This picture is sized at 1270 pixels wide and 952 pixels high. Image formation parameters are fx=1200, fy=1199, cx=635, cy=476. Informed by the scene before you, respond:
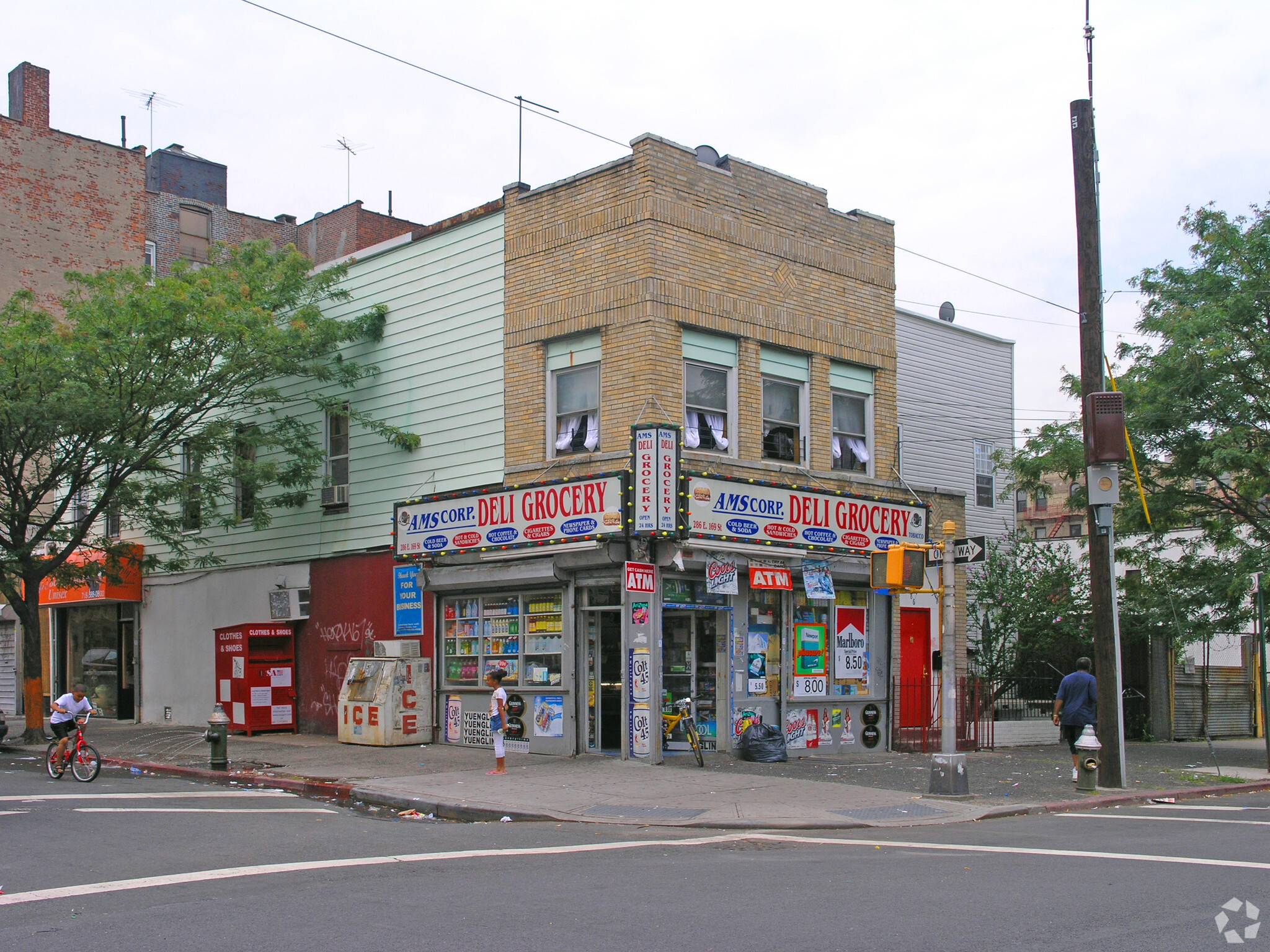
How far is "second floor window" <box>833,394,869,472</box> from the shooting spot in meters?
19.6

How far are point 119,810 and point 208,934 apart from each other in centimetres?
643

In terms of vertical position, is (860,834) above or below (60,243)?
below

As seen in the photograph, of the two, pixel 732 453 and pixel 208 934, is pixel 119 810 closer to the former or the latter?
pixel 208 934

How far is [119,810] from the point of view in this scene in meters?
12.2

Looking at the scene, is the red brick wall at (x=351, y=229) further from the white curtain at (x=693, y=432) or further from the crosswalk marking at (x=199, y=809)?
the crosswalk marking at (x=199, y=809)

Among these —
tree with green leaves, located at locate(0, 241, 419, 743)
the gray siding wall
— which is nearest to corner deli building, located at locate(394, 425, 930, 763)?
tree with green leaves, located at locate(0, 241, 419, 743)

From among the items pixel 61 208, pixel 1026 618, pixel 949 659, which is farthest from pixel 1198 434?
pixel 61 208

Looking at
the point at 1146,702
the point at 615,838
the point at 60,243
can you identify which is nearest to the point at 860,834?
the point at 615,838

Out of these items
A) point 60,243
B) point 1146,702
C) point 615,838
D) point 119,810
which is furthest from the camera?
point 60,243

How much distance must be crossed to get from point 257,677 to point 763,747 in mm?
9645

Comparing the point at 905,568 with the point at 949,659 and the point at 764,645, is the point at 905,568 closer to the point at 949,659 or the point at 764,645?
the point at 949,659

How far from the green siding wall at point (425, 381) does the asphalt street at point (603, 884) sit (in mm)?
8157

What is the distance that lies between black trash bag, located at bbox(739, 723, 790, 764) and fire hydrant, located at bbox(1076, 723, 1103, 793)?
3985 mm

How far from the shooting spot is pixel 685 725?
15.9 metres
